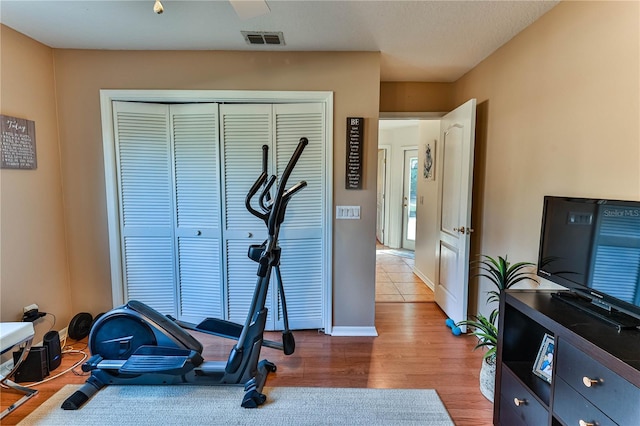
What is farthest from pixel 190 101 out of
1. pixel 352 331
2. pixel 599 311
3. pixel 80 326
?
pixel 599 311

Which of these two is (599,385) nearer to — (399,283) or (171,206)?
(171,206)

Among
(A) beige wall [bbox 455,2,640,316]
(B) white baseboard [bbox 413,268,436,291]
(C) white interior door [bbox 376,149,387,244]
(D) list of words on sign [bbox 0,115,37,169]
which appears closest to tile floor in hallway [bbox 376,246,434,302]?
(B) white baseboard [bbox 413,268,436,291]

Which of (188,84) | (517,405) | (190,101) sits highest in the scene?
(188,84)

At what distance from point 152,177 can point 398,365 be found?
2506mm

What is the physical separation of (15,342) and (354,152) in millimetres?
2496

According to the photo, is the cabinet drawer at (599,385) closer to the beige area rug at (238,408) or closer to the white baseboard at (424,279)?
the beige area rug at (238,408)

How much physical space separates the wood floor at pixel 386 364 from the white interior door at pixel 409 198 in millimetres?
3631

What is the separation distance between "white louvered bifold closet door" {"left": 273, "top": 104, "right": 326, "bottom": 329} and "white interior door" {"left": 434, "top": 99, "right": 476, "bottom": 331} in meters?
1.21

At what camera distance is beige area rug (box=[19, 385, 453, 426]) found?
1.79 m

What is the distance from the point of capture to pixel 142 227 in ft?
9.14

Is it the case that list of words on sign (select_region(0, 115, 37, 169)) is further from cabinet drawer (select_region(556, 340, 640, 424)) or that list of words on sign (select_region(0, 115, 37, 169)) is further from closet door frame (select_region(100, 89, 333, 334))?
cabinet drawer (select_region(556, 340, 640, 424))

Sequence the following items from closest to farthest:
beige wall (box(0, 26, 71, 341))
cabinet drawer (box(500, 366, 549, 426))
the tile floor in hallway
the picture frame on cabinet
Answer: cabinet drawer (box(500, 366, 549, 426)) → the picture frame on cabinet → beige wall (box(0, 26, 71, 341)) → the tile floor in hallway

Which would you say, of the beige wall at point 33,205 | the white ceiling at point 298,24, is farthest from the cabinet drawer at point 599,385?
the beige wall at point 33,205

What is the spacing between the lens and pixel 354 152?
105 inches
